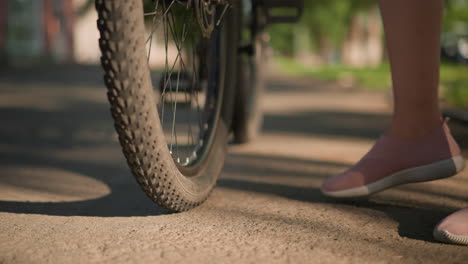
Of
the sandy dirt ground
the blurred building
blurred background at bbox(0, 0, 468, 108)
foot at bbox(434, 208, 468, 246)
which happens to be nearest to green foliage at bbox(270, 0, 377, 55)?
blurred background at bbox(0, 0, 468, 108)

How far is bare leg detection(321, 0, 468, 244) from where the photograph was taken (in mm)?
1832

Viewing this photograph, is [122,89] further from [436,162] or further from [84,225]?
[436,162]

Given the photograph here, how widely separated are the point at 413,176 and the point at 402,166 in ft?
0.16

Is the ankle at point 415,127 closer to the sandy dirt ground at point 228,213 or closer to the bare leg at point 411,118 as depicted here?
the bare leg at point 411,118

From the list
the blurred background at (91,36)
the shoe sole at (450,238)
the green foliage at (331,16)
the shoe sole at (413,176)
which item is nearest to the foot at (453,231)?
the shoe sole at (450,238)

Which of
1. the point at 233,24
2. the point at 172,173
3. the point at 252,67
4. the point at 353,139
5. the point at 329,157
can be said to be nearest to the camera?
the point at 172,173

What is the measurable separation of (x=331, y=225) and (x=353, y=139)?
1965 mm

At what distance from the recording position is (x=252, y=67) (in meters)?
3.30

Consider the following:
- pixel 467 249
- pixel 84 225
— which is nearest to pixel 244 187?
pixel 84 225

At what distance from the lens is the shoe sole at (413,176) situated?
1844 mm

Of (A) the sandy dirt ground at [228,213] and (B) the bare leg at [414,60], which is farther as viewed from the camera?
(B) the bare leg at [414,60]

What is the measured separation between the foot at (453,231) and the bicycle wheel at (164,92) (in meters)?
0.68

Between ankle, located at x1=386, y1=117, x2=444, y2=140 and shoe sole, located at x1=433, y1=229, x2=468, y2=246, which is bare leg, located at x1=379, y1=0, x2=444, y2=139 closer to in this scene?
ankle, located at x1=386, y1=117, x2=444, y2=140

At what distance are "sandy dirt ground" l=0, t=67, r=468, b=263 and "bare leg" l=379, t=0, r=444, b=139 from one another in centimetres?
28
